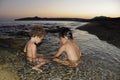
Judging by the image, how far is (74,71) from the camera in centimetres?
1005

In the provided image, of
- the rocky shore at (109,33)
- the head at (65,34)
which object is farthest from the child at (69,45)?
the rocky shore at (109,33)

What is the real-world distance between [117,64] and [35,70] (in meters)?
5.10

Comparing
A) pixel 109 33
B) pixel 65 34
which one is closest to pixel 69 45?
pixel 65 34

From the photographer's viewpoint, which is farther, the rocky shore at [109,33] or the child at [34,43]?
the rocky shore at [109,33]

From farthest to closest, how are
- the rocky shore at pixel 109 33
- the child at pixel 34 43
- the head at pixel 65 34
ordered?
1. the rocky shore at pixel 109 33
2. the head at pixel 65 34
3. the child at pixel 34 43

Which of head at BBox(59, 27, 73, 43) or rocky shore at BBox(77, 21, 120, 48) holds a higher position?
head at BBox(59, 27, 73, 43)

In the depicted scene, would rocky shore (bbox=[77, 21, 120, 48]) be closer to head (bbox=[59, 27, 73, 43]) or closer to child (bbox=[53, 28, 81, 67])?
child (bbox=[53, 28, 81, 67])

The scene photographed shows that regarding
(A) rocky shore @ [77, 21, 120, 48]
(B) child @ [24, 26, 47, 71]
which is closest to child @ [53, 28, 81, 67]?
(B) child @ [24, 26, 47, 71]

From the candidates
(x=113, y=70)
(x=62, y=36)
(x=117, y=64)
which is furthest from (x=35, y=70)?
(x=117, y=64)

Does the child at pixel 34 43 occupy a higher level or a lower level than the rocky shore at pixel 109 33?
higher

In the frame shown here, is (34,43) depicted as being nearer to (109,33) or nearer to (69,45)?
(69,45)

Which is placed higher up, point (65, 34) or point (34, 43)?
point (65, 34)

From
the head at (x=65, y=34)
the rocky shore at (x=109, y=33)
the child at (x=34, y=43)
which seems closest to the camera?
the child at (x=34, y=43)

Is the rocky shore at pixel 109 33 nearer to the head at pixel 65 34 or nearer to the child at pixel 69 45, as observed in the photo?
the child at pixel 69 45
